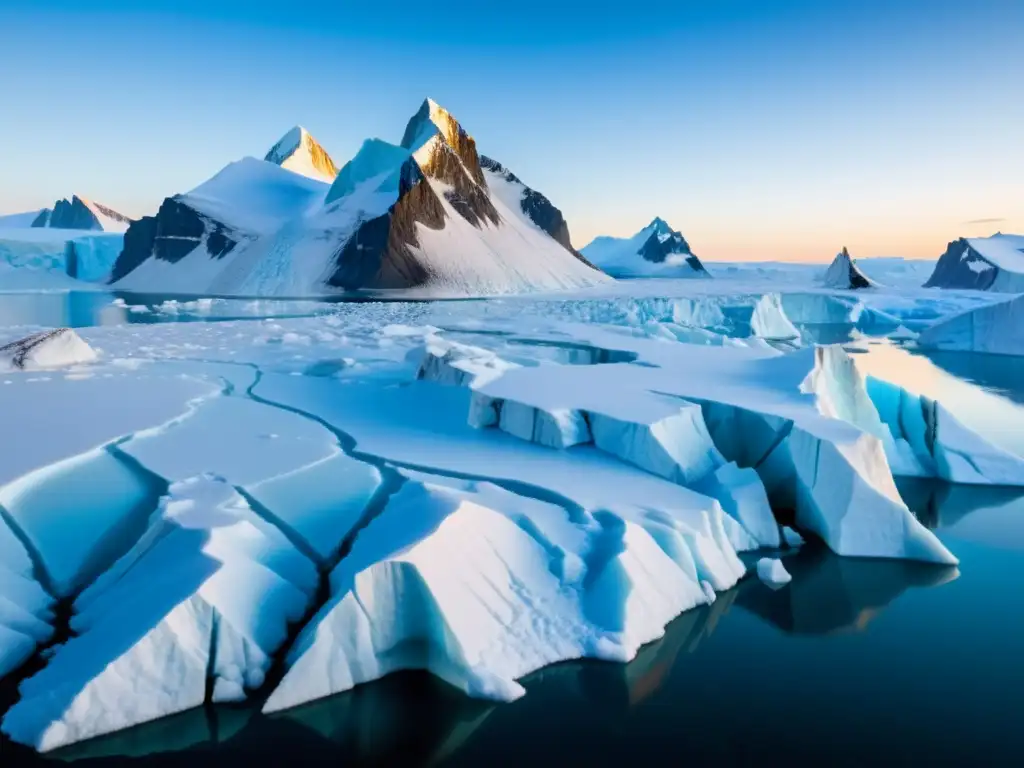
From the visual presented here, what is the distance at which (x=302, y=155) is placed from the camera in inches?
3214

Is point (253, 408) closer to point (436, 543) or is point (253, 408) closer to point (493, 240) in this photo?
point (436, 543)

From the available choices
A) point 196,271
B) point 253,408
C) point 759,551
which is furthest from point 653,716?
point 196,271

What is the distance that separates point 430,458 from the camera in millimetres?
6121

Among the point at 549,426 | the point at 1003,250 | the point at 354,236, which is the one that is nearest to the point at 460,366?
the point at 549,426

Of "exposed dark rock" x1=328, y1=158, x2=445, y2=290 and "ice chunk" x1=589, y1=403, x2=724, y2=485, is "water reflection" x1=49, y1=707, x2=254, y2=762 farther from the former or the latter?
"exposed dark rock" x1=328, y1=158, x2=445, y2=290

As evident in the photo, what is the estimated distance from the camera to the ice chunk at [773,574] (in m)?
5.06

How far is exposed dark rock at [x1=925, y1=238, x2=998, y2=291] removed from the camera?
4428cm

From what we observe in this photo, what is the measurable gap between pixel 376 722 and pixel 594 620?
1.34m

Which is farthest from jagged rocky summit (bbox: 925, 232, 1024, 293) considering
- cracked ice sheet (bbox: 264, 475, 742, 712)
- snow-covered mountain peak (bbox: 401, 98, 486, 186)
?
cracked ice sheet (bbox: 264, 475, 742, 712)

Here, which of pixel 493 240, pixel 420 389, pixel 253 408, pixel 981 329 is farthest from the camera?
pixel 493 240

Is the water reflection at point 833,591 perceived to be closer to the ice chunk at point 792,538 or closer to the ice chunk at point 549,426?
the ice chunk at point 792,538

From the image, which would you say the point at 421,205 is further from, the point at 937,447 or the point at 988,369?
the point at 937,447

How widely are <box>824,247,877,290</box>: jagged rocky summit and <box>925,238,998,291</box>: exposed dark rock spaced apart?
5.92m

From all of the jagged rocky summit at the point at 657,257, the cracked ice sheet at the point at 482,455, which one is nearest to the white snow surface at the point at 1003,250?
the jagged rocky summit at the point at 657,257
